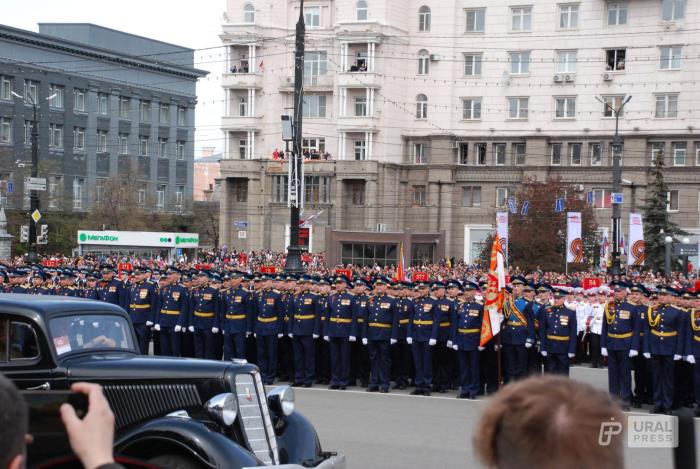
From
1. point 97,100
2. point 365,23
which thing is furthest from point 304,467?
point 97,100

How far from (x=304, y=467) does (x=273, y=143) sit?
2317 inches

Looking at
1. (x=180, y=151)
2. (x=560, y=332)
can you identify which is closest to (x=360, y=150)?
(x=180, y=151)

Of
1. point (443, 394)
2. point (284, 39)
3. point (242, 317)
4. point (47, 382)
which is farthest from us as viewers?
point (284, 39)

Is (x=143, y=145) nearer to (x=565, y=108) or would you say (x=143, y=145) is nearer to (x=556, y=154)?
(x=556, y=154)

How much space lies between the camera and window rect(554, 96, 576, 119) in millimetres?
61156

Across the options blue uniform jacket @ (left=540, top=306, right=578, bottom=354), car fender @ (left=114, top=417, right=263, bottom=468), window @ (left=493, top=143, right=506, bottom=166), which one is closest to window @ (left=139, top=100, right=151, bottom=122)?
window @ (left=493, top=143, right=506, bottom=166)

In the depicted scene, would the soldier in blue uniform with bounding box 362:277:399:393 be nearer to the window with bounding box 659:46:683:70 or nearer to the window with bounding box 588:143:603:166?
the window with bounding box 588:143:603:166

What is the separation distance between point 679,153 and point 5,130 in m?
42.9

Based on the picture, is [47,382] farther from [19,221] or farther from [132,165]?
[132,165]

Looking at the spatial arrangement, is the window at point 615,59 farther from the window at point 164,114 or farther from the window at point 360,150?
the window at point 164,114

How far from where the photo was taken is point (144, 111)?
→ 240ft

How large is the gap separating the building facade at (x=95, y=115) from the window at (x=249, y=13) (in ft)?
17.6

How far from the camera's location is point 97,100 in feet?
228

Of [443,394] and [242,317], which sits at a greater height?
[242,317]
